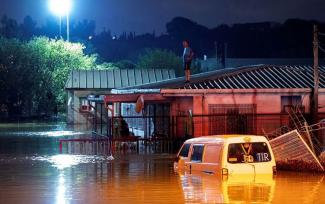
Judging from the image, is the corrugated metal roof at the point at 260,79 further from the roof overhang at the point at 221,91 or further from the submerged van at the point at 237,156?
the submerged van at the point at 237,156

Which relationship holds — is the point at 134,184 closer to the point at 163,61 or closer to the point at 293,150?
the point at 293,150

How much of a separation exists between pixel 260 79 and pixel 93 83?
33034 millimetres

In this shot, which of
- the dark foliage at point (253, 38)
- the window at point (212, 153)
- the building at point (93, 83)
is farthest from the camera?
the dark foliage at point (253, 38)

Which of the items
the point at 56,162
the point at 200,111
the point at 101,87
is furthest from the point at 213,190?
the point at 101,87

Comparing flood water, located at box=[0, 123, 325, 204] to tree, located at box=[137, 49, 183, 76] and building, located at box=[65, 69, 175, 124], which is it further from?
tree, located at box=[137, 49, 183, 76]

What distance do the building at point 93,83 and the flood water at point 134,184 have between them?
122 ft

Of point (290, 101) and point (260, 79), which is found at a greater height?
point (260, 79)

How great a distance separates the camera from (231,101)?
1244 inches

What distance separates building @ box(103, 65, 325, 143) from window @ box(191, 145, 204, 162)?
1032 cm

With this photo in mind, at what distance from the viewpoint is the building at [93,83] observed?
2511 inches

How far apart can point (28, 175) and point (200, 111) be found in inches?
443

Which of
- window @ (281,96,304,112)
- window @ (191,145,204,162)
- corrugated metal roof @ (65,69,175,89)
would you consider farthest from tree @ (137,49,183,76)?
window @ (191,145,204,162)

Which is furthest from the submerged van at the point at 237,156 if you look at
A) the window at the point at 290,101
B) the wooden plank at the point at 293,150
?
the window at the point at 290,101

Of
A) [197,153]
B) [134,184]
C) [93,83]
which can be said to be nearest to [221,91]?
[197,153]
